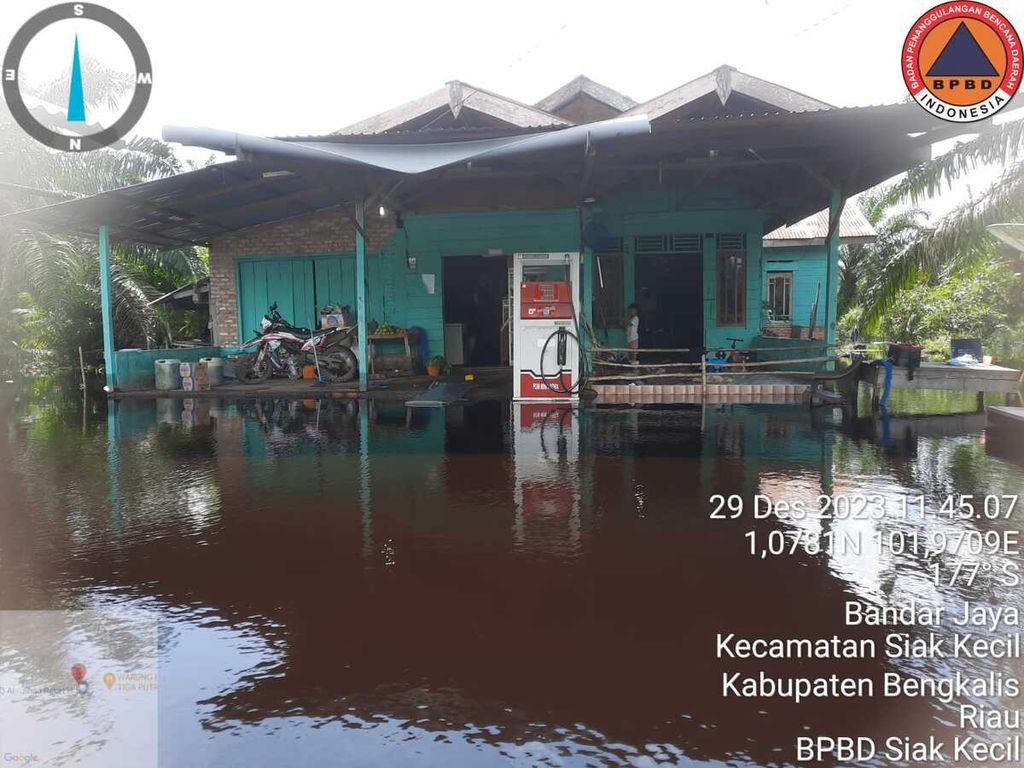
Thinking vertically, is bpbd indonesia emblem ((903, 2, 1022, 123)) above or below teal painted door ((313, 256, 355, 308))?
above

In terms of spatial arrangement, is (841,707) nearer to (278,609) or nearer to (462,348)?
(278,609)

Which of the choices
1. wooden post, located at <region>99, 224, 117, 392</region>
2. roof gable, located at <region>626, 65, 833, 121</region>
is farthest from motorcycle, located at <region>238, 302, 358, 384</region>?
roof gable, located at <region>626, 65, 833, 121</region>

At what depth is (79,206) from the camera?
10.9 m

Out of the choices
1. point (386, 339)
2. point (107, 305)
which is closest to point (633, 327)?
point (386, 339)

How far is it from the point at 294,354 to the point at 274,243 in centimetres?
288

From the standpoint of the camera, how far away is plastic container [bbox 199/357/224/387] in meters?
12.7

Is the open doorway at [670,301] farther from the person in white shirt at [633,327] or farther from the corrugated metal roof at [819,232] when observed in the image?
the corrugated metal roof at [819,232]

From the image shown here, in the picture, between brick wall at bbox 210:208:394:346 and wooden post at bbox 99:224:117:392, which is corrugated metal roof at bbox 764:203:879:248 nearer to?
brick wall at bbox 210:208:394:346

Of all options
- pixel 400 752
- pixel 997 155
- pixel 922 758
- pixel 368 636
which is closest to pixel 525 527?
pixel 368 636

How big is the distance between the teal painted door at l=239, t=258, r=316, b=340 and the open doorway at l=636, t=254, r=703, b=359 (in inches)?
266

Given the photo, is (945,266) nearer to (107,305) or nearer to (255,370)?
(255,370)

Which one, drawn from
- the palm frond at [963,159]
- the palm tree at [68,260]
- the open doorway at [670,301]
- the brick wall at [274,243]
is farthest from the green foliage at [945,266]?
the palm tree at [68,260]

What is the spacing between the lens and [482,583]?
11.3 feet

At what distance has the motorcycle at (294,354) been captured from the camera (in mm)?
12508
